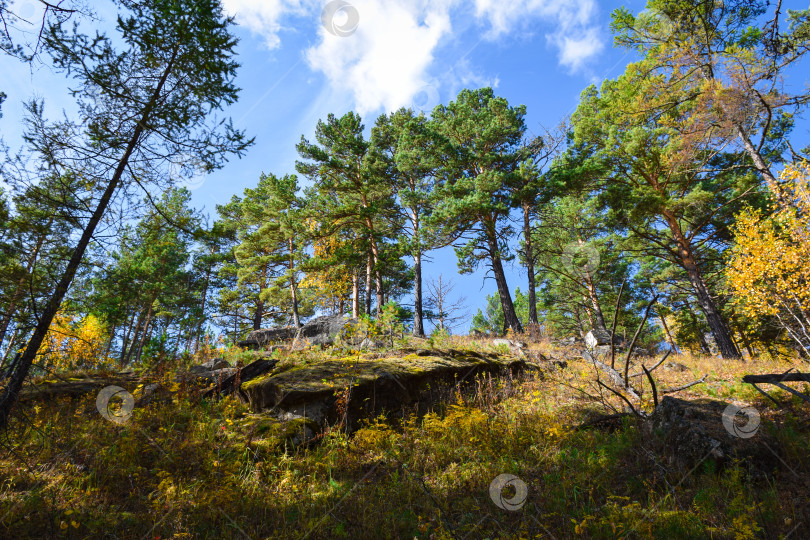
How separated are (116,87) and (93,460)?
578cm

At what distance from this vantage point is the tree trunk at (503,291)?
1423 centimetres

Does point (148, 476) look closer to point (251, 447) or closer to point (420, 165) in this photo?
point (251, 447)

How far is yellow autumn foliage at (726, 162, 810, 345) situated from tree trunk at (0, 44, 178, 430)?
1522 cm

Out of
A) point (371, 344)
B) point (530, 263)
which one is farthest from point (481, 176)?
point (371, 344)

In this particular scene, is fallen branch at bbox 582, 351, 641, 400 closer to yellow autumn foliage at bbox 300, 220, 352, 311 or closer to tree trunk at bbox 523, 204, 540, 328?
tree trunk at bbox 523, 204, 540, 328

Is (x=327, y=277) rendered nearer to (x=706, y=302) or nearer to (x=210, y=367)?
(x=210, y=367)

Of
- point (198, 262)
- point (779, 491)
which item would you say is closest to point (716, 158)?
point (779, 491)

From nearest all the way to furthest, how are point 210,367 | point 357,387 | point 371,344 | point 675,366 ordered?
point 357,387, point 210,367, point 371,344, point 675,366

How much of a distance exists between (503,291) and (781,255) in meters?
9.00

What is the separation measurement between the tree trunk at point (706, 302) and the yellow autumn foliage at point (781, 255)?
0.83 meters

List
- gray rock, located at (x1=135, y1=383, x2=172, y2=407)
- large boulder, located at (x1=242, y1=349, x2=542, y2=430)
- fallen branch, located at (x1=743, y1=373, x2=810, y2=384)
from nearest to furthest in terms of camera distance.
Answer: fallen branch, located at (x1=743, y1=373, x2=810, y2=384) < large boulder, located at (x1=242, y1=349, x2=542, y2=430) < gray rock, located at (x1=135, y1=383, x2=172, y2=407)

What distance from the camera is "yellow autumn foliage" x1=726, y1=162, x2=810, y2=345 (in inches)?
352

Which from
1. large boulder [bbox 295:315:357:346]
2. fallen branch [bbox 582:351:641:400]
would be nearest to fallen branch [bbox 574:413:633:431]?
fallen branch [bbox 582:351:641:400]

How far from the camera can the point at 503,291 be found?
14766 mm
